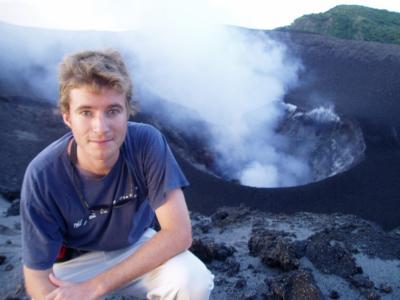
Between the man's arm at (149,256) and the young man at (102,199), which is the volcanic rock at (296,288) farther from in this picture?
the man's arm at (149,256)

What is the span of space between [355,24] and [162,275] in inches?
1080

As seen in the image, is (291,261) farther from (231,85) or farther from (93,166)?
(231,85)

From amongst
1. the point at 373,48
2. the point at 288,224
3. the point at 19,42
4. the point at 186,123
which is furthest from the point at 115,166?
the point at 373,48

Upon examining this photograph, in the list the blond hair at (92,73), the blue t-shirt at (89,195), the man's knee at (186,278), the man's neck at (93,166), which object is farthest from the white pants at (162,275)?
the blond hair at (92,73)

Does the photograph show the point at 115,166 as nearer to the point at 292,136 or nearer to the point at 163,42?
the point at 292,136

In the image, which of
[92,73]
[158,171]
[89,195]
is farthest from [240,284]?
[92,73]

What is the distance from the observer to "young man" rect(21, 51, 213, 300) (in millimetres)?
2494

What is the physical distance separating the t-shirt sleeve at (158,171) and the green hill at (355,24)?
975 inches

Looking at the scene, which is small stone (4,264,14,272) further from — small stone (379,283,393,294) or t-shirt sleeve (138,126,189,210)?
small stone (379,283,393,294)

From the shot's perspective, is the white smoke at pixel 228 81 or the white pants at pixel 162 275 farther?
the white smoke at pixel 228 81

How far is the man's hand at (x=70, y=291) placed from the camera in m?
2.48

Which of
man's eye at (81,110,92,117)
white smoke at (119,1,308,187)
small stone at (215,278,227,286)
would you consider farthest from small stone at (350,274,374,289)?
white smoke at (119,1,308,187)

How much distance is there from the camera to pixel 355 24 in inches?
1055

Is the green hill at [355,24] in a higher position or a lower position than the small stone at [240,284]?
higher
